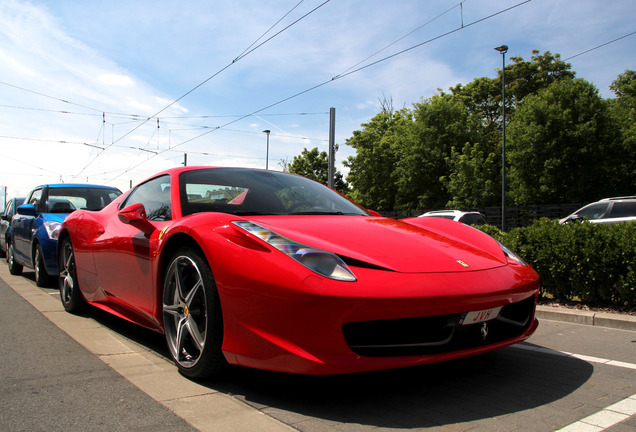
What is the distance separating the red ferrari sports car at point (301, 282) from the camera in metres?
2.25

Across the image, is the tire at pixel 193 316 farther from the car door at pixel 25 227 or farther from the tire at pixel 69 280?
the car door at pixel 25 227

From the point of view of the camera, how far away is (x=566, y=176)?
31.7 metres

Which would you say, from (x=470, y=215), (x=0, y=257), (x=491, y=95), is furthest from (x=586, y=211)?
(x=491, y=95)

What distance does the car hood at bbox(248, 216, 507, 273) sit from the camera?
253 cm

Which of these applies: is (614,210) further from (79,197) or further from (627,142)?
(627,142)

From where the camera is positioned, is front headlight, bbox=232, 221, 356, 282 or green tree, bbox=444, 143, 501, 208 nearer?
front headlight, bbox=232, 221, 356, 282

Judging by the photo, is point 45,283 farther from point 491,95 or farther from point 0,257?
point 491,95

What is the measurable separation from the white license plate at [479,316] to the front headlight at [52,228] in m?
5.98

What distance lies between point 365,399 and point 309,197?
163 cm

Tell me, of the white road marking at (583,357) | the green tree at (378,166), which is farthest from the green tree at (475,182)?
the white road marking at (583,357)

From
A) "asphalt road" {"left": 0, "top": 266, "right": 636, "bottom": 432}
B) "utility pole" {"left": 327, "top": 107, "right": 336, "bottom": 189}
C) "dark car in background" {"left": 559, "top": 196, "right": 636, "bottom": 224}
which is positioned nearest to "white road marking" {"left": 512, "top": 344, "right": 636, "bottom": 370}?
"asphalt road" {"left": 0, "top": 266, "right": 636, "bottom": 432}

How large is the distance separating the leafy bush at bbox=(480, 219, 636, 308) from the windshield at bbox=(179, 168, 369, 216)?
9.85ft

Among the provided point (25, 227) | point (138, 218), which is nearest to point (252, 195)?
point (138, 218)

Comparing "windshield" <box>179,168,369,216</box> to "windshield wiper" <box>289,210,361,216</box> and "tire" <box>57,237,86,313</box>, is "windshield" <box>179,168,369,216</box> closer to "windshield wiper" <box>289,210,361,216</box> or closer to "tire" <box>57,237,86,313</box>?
"windshield wiper" <box>289,210,361,216</box>
